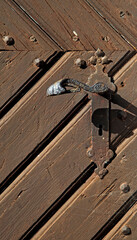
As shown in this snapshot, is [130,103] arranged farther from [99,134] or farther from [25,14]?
[25,14]

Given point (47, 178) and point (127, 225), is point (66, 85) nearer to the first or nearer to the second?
point (47, 178)

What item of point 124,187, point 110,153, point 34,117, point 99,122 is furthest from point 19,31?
point 124,187

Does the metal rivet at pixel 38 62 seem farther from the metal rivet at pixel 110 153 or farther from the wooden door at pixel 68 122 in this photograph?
the metal rivet at pixel 110 153

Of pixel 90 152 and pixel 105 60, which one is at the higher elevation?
pixel 105 60

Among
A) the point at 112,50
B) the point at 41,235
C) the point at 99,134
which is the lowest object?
the point at 41,235

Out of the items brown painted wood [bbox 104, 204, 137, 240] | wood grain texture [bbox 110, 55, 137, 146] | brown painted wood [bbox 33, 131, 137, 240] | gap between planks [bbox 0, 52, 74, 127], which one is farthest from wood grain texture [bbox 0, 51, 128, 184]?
brown painted wood [bbox 104, 204, 137, 240]

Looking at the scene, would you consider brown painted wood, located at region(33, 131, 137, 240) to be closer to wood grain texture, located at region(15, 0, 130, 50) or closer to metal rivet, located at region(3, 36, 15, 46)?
wood grain texture, located at region(15, 0, 130, 50)

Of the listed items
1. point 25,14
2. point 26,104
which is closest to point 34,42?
point 25,14
